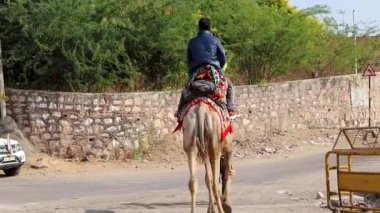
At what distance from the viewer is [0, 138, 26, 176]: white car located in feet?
60.3

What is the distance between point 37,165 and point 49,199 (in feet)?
20.8

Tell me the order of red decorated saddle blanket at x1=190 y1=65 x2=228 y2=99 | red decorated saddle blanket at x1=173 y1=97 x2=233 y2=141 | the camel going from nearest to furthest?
the camel → red decorated saddle blanket at x1=173 y1=97 x2=233 y2=141 → red decorated saddle blanket at x1=190 y1=65 x2=228 y2=99

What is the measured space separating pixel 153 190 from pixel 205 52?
5.84 meters

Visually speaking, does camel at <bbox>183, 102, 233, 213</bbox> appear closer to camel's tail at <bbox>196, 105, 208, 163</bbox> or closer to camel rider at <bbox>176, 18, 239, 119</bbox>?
camel's tail at <bbox>196, 105, 208, 163</bbox>

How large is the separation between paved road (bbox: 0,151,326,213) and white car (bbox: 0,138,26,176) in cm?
36

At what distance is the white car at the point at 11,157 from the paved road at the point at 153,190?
36cm

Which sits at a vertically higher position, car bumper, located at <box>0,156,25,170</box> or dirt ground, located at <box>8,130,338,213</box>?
car bumper, located at <box>0,156,25,170</box>

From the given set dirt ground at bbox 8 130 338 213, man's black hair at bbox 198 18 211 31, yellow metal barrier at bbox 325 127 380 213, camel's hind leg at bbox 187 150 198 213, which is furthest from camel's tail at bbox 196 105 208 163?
dirt ground at bbox 8 130 338 213

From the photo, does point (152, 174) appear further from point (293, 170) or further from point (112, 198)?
point (112, 198)

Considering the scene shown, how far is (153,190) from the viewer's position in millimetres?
15336

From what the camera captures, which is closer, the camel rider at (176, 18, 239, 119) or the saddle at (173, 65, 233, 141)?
the saddle at (173, 65, 233, 141)

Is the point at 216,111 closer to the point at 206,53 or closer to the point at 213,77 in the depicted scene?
the point at 213,77

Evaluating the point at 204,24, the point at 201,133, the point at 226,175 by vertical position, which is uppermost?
the point at 204,24

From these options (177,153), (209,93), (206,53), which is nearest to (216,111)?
(209,93)
